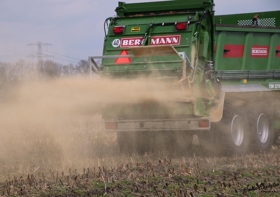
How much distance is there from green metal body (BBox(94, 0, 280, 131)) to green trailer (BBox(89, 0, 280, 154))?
0.05 feet

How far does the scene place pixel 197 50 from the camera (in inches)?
346

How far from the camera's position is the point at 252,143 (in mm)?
10039

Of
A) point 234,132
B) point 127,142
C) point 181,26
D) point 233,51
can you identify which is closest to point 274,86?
point 233,51

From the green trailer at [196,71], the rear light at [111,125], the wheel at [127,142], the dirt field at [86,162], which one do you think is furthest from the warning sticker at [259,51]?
the rear light at [111,125]

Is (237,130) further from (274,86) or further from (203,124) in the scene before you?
(274,86)

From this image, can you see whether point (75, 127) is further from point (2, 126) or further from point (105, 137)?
point (2, 126)

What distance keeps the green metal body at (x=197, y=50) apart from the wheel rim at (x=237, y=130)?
1.83ft

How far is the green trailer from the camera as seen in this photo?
8.47m

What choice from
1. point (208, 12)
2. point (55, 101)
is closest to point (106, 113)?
point (55, 101)

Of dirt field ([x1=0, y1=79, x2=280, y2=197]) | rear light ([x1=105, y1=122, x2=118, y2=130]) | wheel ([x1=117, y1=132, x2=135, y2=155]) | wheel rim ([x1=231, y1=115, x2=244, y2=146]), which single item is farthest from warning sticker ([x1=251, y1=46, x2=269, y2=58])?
rear light ([x1=105, y1=122, x2=118, y2=130])

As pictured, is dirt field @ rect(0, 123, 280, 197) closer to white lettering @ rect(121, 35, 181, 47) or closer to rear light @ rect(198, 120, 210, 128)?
rear light @ rect(198, 120, 210, 128)

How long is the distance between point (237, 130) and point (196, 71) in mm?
1666

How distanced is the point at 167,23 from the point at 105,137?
357 cm

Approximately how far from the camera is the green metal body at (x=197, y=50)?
8500mm
